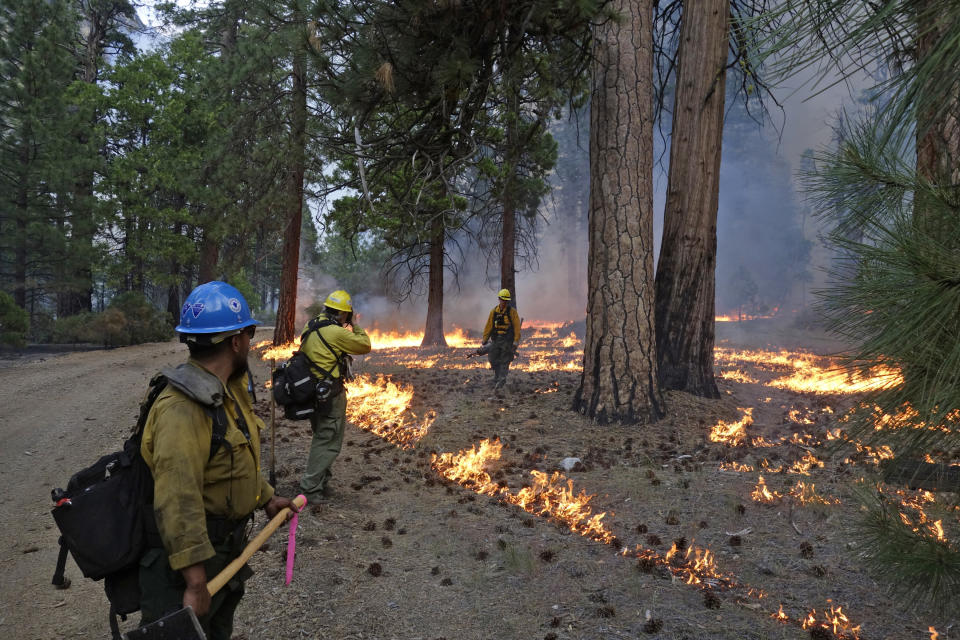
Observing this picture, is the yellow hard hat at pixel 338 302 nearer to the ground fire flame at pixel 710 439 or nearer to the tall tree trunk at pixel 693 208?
the ground fire flame at pixel 710 439

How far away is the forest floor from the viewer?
3629mm

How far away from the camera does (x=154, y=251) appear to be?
2350 cm

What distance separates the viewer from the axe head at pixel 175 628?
2.04 metres

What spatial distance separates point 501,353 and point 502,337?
0.34m

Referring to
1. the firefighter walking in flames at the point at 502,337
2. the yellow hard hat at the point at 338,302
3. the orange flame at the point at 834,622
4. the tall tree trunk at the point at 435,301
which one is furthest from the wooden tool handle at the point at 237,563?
the tall tree trunk at the point at 435,301

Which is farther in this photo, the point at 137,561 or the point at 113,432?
the point at 113,432

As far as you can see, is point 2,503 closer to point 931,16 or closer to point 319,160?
point 931,16

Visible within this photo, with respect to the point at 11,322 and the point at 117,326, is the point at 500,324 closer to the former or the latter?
the point at 11,322

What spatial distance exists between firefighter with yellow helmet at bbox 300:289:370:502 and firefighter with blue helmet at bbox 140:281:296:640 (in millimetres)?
3044

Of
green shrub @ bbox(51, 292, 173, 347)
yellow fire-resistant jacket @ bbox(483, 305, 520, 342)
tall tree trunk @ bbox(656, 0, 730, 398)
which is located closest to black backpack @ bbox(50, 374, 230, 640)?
tall tree trunk @ bbox(656, 0, 730, 398)

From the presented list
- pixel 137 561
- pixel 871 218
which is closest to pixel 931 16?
pixel 871 218

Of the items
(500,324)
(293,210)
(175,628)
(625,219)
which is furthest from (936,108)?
(293,210)

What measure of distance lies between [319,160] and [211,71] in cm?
564

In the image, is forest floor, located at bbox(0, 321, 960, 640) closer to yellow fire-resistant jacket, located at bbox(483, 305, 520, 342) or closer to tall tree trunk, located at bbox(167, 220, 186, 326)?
yellow fire-resistant jacket, located at bbox(483, 305, 520, 342)
